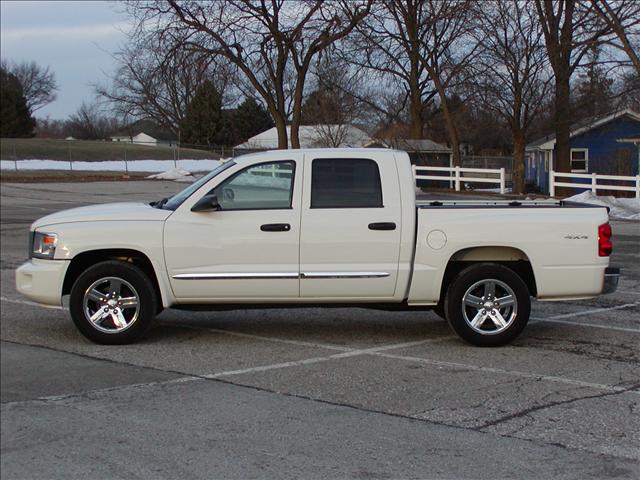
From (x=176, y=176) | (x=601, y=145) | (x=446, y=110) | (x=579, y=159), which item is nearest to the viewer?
(x=446, y=110)

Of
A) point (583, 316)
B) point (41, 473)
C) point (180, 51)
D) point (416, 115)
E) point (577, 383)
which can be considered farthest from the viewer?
point (416, 115)

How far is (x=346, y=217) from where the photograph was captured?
7355 mm

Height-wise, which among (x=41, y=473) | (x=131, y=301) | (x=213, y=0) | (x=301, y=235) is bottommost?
(x=41, y=473)

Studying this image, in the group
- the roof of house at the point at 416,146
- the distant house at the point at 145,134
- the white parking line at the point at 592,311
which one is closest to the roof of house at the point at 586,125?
the roof of house at the point at 416,146

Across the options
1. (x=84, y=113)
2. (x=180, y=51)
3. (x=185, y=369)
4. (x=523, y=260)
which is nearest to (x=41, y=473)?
(x=185, y=369)

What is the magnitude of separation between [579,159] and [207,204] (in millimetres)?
38849

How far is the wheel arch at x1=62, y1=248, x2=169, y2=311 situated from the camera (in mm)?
7441

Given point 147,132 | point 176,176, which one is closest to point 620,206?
point 176,176

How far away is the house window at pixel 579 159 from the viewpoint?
1673 inches

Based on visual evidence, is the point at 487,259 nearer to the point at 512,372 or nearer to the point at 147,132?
the point at 512,372

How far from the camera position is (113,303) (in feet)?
24.4

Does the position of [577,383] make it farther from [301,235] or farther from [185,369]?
[185,369]

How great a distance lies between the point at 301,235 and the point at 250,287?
0.67 metres

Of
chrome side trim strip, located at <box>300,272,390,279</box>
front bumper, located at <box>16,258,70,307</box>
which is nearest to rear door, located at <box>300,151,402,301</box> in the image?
chrome side trim strip, located at <box>300,272,390,279</box>
